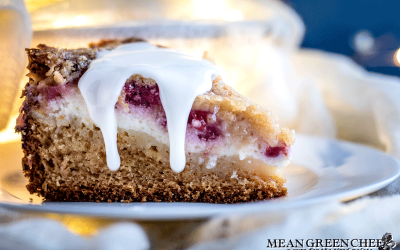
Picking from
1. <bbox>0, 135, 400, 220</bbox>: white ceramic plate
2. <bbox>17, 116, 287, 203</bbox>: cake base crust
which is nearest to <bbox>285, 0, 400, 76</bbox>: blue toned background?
<bbox>0, 135, 400, 220</bbox>: white ceramic plate

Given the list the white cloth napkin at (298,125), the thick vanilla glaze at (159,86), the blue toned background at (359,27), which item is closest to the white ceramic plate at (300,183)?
the white cloth napkin at (298,125)

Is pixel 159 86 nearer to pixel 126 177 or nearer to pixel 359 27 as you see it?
pixel 126 177

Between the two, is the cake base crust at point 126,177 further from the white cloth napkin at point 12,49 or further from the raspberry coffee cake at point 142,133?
the white cloth napkin at point 12,49

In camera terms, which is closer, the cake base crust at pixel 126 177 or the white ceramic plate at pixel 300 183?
the white ceramic plate at pixel 300 183

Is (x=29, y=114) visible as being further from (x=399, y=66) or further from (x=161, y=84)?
(x=399, y=66)

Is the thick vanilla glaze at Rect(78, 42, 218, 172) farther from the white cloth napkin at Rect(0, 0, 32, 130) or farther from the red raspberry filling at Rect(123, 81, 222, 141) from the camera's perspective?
the white cloth napkin at Rect(0, 0, 32, 130)

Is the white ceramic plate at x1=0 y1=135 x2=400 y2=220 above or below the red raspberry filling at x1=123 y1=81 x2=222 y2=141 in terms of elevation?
below
